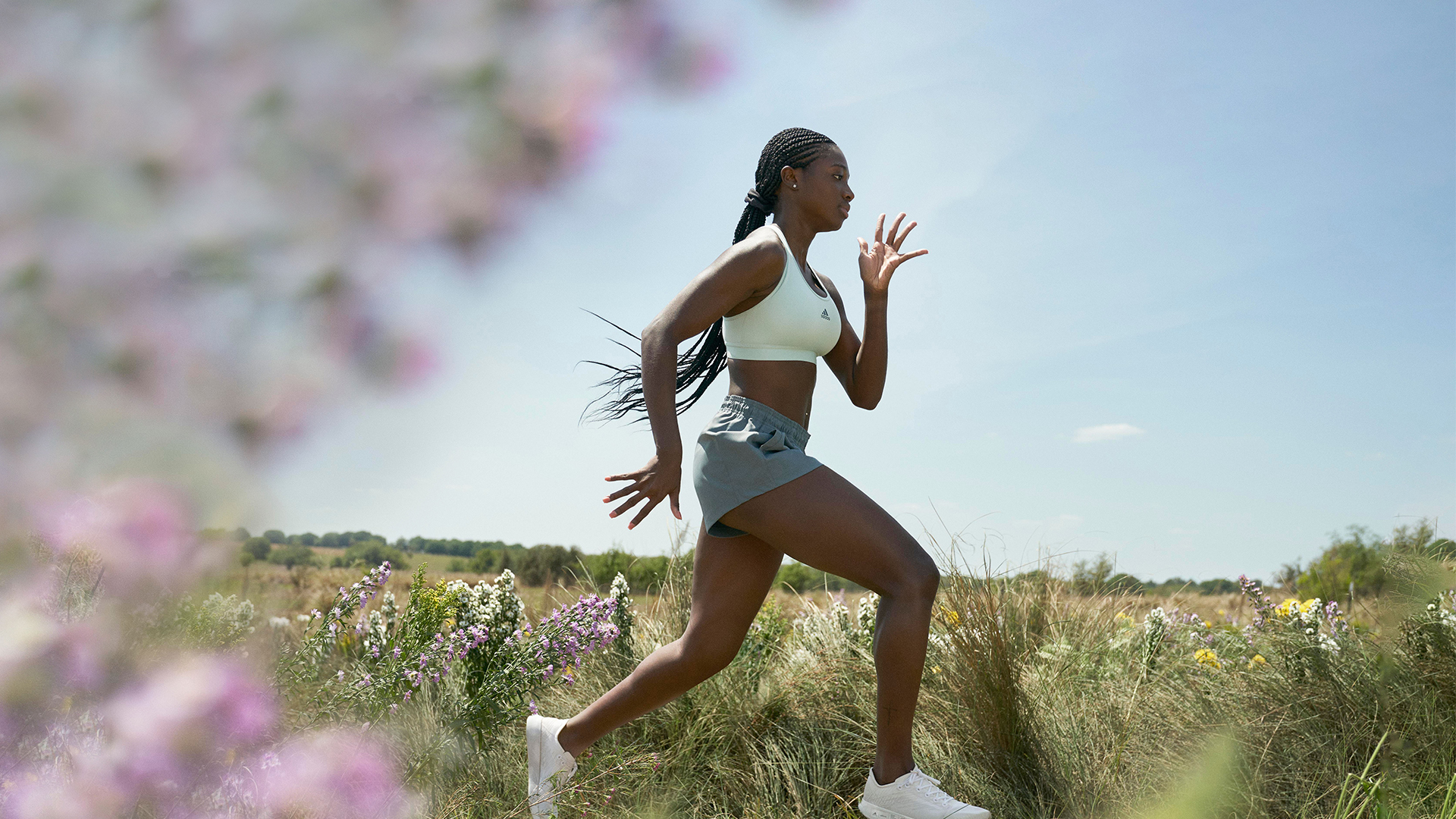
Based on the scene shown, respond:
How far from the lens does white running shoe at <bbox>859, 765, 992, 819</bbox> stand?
2.36 metres

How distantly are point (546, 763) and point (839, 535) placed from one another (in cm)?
124

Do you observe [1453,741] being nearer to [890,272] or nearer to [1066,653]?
[1066,653]

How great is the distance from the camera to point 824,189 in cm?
287

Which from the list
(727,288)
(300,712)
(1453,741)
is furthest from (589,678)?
(1453,741)

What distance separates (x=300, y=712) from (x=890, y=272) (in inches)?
85.1

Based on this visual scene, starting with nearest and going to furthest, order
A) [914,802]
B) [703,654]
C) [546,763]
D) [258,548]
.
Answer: [258,548]
[914,802]
[703,654]
[546,763]

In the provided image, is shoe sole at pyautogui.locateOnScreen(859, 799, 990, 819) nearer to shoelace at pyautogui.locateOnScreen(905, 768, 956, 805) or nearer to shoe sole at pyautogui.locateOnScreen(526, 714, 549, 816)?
shoelace at pyautogui.locateOnScreen(905, 768, 956, 805)

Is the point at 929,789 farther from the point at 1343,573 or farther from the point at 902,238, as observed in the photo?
the point at 1343,573

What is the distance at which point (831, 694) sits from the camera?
3.67 m

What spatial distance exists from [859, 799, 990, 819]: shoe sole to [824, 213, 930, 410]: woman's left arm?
1.29 meters

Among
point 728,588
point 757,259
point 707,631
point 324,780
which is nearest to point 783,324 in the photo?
point 757,259

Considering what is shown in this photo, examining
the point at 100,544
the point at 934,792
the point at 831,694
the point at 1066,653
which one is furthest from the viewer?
the point at 1066,653

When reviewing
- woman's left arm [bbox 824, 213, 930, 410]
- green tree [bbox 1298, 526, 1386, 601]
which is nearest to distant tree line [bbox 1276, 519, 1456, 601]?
green tree [bbox 1298, 526, 1386, 601]

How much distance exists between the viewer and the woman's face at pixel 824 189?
2871 mm
